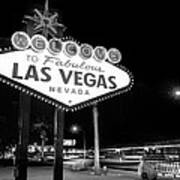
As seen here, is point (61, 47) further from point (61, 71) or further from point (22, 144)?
point (22, 144)

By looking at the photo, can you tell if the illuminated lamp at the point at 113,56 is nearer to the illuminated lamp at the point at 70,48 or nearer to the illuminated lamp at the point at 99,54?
the illuminated lamp at the point at 99,54

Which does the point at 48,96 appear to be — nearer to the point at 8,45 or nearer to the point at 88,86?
the point at 88,86

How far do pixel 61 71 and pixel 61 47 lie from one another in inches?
22.2

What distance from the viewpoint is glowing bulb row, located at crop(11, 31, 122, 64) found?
692cm

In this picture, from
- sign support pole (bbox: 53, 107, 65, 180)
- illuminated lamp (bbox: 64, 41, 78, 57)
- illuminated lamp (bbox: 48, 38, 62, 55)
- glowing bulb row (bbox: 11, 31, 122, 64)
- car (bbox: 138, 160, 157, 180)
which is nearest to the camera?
sign support pole (bbox: 53, 107, 65, 180)

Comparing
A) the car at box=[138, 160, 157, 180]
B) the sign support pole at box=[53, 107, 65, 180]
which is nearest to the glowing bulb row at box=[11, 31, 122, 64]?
the sign support pole at box=[53, 107, 65, 180]

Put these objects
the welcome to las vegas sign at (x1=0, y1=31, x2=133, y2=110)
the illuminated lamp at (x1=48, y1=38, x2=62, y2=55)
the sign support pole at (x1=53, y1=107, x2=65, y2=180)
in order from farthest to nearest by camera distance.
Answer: the illuminated lamp at (x1=48, y1=38, x2=62, y2=55), the welcome to las vegas sign at (x1=0, y1=31, x2=133, y2=110), the sign support pole at (x1=53, y1=107, x2=65, y2=180)

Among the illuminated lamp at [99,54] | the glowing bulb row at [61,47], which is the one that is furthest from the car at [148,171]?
the illuminated lamp at [99,54]

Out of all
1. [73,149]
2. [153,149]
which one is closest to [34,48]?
[153,149]

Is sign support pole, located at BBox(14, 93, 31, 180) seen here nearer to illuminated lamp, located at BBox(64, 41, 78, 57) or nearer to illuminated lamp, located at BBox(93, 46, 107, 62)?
illuminated lamp, located at BBox(64, 41, 78, 57)

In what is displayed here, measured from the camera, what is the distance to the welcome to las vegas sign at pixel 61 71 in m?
6.78

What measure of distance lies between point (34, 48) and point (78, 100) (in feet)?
4.78

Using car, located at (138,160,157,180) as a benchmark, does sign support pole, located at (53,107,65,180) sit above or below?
above

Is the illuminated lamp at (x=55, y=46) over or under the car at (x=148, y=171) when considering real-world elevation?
over
